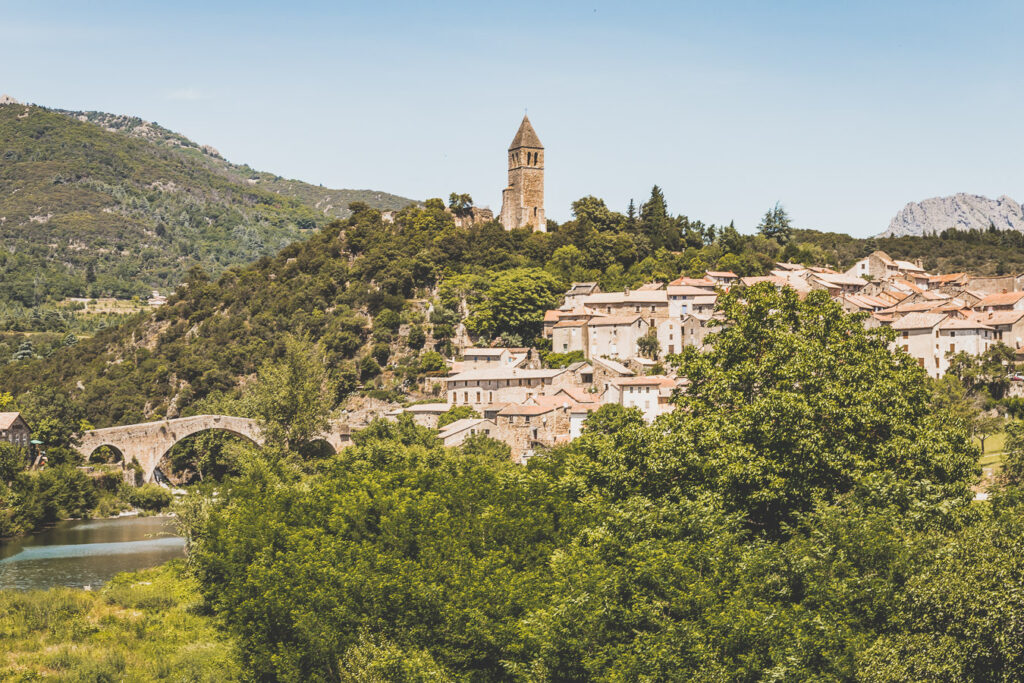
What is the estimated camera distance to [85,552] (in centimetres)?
4347

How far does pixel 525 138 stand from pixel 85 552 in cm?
4889

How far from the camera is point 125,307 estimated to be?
136 meters

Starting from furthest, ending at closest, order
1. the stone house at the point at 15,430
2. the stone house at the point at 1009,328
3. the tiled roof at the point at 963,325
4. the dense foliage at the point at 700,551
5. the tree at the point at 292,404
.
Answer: the stone house at the point at 15,430 → the stone house at the point at 1009,328 → the tiled roof at the point at 963,325 → the tree at the point at 292,404 → the dense foliage at the point at 700,551

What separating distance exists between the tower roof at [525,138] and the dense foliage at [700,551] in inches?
2187

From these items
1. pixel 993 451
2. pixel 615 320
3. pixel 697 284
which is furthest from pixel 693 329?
pixel 993 451

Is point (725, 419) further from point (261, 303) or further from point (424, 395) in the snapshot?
point (261, 303)

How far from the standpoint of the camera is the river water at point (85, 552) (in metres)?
A: 37.8

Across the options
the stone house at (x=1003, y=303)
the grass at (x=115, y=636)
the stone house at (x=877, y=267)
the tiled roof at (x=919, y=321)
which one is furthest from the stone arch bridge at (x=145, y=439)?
the stone house at (x=1003, y=303)

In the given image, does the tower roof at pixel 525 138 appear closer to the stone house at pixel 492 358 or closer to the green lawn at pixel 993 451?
the stone house at pixel 492 358

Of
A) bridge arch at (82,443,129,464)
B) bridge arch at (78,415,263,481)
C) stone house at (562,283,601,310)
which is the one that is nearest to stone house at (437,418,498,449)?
stone house at (562,283,601,310)

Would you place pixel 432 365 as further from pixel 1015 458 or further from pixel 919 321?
pixel 1015 458

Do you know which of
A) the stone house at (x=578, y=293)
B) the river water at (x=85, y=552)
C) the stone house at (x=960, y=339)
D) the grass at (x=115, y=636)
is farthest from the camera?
the stone house at (x=578, y=293)

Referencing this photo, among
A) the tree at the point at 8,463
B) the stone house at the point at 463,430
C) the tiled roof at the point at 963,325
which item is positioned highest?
the tiled roof at the point at 963,325

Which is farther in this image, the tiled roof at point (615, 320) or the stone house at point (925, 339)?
the tiled roof at point (615, 320)
